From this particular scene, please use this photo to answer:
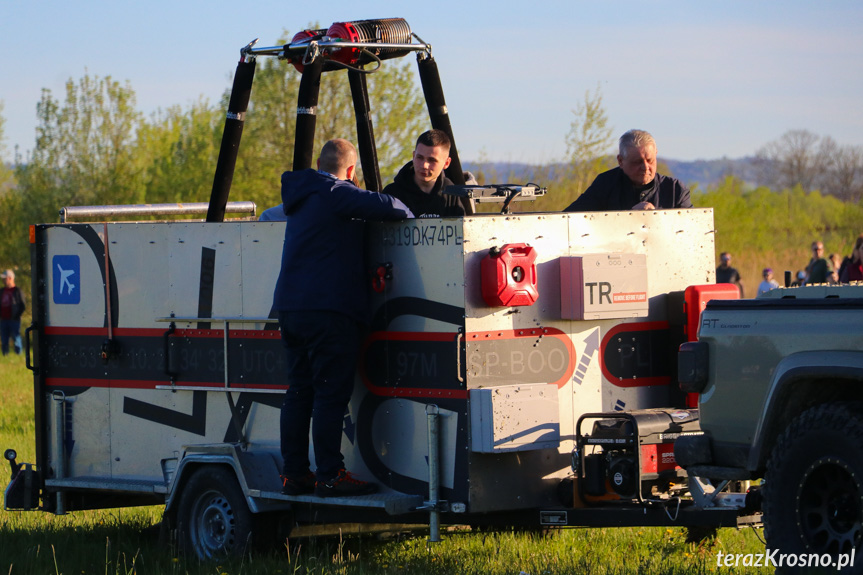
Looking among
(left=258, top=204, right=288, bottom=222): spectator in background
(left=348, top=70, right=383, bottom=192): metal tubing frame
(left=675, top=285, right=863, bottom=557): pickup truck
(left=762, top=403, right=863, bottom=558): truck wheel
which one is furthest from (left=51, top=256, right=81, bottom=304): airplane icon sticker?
(left=762, top=403, right=863, bottom=558): truck wheel

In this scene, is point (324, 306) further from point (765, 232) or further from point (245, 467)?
point (765, 232)

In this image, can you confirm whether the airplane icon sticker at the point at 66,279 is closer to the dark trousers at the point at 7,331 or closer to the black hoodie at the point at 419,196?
the black hoodie at the point at 419,196

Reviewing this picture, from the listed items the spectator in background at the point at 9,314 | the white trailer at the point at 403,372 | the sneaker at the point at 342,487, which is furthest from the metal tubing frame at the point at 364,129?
the spectator in background at the point at 9,314

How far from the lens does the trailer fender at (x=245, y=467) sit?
7566 mm

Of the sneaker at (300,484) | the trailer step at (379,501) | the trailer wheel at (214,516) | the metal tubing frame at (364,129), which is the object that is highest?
the metal tubing frame at (364,129)

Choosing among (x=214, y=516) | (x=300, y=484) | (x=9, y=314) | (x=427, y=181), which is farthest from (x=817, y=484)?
(x=9, y=314)

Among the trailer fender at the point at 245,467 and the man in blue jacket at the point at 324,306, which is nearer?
the man in blue jacket at the point at 324,306

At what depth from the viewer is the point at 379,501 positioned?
6.97 meters

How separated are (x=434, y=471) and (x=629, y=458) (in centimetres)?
104

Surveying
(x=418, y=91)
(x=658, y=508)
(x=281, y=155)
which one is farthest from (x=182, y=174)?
(x=658, y=508)

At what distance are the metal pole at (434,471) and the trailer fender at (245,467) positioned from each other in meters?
1.14

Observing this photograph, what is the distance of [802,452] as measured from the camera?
550cm

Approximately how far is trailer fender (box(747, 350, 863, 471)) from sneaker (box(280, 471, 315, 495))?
266 cm

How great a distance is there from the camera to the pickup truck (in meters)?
5.38
